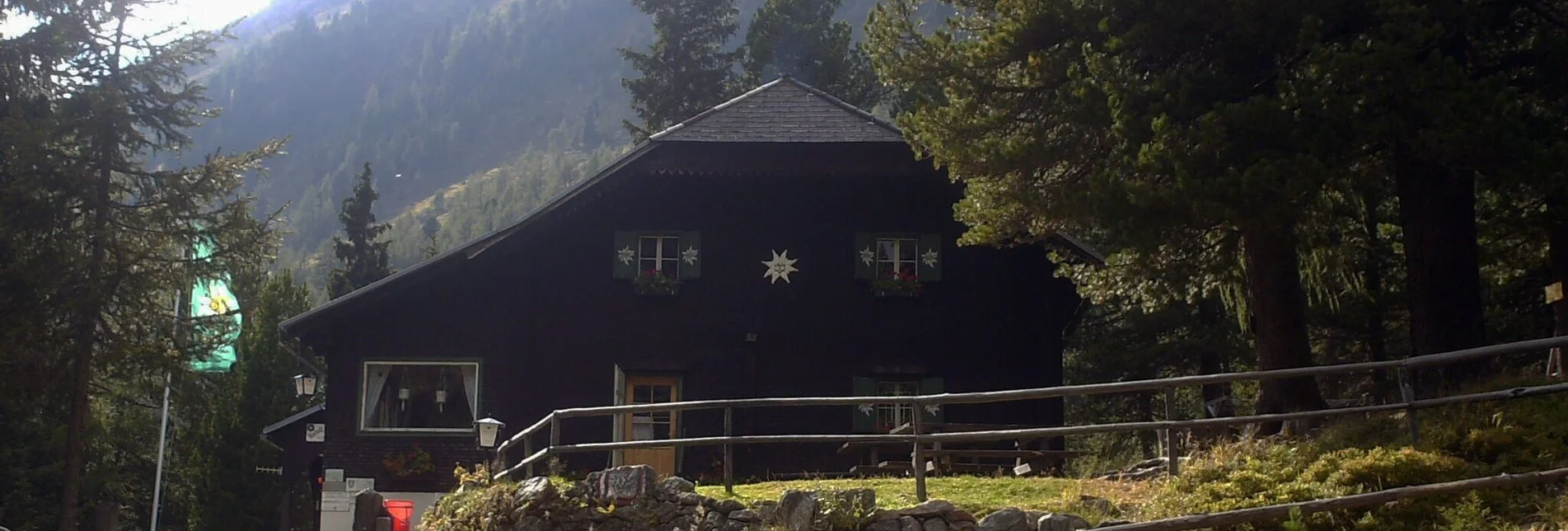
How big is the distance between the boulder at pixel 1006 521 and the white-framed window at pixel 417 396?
1171 centimetres

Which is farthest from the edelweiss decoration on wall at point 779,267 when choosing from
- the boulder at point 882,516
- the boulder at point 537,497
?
the boulder at point 882,516

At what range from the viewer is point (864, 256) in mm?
21016

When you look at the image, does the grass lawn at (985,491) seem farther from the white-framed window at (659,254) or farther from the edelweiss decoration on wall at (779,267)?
the white-framed window at (659,254)

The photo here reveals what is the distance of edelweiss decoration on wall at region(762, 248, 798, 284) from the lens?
21.1 m

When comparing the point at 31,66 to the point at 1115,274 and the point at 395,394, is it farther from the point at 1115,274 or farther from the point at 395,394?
the point at 1115,274

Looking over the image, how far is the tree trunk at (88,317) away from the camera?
2347 cm

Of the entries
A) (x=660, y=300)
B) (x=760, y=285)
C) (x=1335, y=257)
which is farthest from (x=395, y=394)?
(x=1335, y=257)

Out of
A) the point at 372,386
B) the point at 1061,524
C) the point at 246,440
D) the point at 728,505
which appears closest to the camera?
the point at 1061,524

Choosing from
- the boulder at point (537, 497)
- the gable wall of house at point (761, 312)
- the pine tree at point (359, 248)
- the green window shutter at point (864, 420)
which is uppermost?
the pine tree at point (359, 248)

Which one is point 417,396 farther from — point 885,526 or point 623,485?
point 885,526

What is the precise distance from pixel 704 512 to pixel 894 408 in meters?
8.05

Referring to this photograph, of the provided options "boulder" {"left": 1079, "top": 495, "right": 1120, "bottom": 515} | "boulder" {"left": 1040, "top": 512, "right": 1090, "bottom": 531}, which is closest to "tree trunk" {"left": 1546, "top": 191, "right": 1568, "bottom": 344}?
"boulder" {"left": 1079, "top": 495, "right": 1120, "bottom": 515}

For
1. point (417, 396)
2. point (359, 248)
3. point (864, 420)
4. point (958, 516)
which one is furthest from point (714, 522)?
point (359, 248)

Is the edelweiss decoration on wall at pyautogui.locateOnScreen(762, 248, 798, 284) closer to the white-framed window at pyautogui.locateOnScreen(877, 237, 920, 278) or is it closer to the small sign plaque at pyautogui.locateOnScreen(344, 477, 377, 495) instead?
the white-framed window at pyautogui.locateOnScreen(877, 237, 920, 278)
